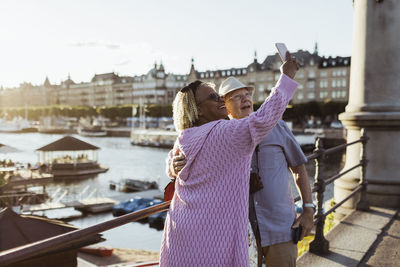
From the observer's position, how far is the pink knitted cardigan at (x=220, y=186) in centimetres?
148

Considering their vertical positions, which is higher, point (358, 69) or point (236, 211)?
point (358, 69)

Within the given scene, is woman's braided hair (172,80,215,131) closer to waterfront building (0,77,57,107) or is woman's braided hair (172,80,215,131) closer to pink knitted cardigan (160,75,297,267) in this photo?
pink knitted cardigan (160,75,297,267)

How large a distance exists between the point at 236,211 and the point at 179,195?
0.79 feet

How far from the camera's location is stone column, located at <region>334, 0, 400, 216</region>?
4.48 metres

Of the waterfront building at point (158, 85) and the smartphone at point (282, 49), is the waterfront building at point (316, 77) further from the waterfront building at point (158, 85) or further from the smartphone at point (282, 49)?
the smartphone at point (282, 49)

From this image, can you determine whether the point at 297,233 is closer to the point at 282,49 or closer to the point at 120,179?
the point at 282,49

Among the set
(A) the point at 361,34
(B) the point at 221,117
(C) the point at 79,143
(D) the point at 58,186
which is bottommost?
(D) the point at 58,186

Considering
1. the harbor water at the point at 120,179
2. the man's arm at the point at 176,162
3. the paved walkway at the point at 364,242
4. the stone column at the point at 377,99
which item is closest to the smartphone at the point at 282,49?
the man's arm at the point at 176,162

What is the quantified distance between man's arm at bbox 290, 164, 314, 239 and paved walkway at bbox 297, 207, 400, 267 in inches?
45.6

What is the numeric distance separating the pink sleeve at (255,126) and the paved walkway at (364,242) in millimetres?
1950

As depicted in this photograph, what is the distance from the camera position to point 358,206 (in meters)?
4.57

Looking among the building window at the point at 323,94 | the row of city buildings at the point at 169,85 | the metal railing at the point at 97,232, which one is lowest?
the metal railing at the point at 97,232

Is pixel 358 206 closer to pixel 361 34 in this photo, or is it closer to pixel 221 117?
pixel 361 34

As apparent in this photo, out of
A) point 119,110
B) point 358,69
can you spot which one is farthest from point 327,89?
point 358,69
